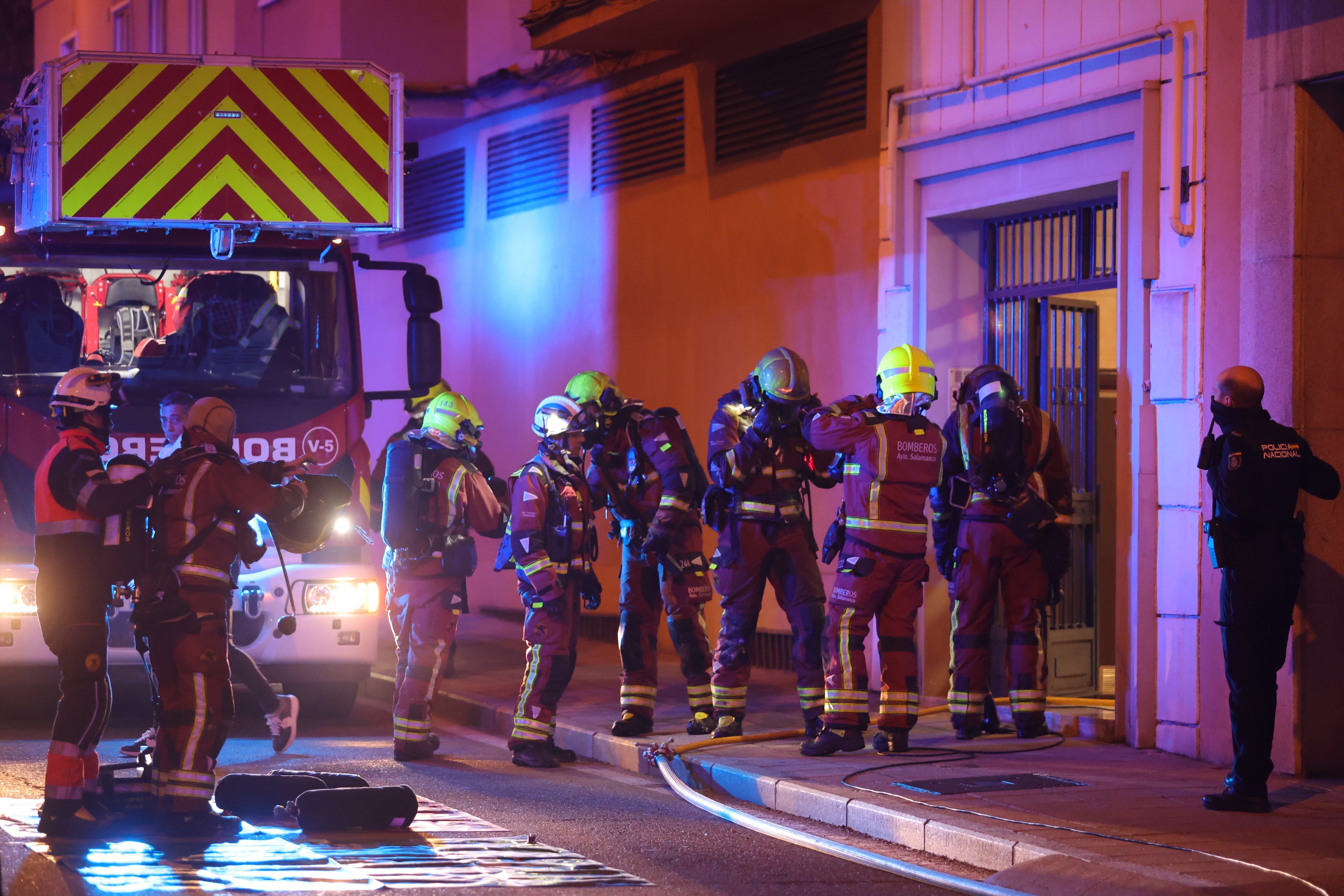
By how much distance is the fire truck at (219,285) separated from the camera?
31.1 feet

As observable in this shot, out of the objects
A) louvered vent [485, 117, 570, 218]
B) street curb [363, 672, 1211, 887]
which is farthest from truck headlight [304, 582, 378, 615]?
louvered vent [485, 117, 570, 218]

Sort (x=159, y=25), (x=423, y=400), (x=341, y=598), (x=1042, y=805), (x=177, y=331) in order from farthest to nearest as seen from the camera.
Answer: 1. (x=159, y=25)
2. (x=423, y=400)
3. (x=177, y=331)
4. (x=341, y=598)
5. (x=1042, y=805)

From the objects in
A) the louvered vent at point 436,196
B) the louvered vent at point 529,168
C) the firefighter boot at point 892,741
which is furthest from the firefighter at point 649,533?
the louvered vent at point 436,196

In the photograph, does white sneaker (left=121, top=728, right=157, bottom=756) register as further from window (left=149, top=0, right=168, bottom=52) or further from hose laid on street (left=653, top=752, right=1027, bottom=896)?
window (left=149, top=0, right=168, bottom=52)

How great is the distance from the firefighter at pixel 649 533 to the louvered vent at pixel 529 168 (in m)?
6.25

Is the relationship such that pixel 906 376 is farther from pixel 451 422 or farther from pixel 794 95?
pixel 794 95

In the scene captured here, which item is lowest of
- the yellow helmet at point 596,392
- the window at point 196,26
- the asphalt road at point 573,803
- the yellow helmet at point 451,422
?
the asphalt road at point 573,803

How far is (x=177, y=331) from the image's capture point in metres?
10.1

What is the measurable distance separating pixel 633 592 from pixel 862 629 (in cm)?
151

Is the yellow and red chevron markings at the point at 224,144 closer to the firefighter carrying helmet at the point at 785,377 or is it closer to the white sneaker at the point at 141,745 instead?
the firefighter carrying helmet at the point at 785,377

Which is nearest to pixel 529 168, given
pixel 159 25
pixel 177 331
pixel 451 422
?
pixel 177 331

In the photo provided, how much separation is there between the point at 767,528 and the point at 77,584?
3674 mm

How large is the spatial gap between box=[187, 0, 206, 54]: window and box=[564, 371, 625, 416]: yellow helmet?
13.1m

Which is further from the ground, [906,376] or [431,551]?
[906,376]
